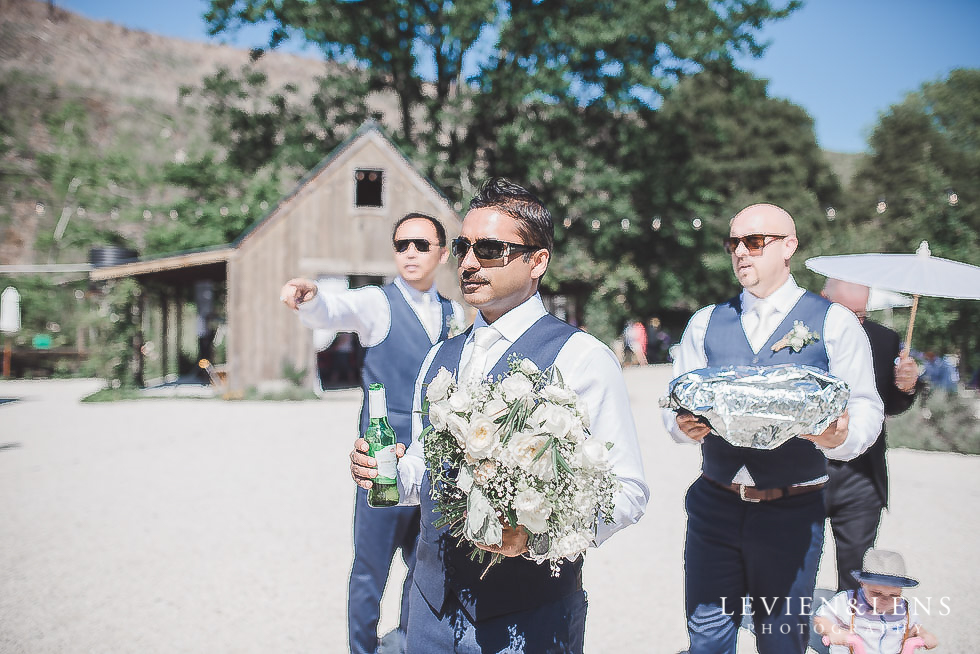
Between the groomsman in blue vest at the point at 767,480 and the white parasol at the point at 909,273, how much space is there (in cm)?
55

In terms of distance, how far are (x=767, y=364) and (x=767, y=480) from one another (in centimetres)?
47

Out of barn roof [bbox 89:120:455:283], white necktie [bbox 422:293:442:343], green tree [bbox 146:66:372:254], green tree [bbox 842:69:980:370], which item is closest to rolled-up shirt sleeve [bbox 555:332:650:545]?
white necktie [bbox 422:293:442:343]

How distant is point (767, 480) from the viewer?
111 inches

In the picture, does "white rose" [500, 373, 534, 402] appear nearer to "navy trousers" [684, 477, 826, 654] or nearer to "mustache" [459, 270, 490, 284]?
"mustache" [459, 270, 490, 284]

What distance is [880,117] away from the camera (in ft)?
134

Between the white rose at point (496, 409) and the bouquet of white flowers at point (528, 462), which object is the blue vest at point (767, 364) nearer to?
the bouquet of white flowers at point (528, 462)

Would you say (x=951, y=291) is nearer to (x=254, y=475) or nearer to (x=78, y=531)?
(x=78, y=531)

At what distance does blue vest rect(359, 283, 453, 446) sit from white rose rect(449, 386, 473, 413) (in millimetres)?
1523

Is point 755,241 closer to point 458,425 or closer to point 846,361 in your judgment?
point 846,361

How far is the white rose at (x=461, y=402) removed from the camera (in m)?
1.75

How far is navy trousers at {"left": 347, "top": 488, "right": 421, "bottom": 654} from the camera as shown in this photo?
3.28 meters

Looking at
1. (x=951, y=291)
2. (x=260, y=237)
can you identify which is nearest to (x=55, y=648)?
(x=951, y=291)

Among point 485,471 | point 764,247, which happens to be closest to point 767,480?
point 764,247

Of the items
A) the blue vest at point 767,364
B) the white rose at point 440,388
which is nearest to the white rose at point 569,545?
the white rose at point 440,388
